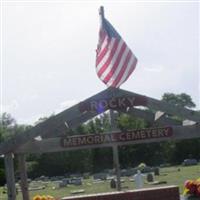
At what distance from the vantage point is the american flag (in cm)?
1346

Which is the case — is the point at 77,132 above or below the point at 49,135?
above

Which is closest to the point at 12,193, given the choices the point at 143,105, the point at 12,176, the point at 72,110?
the point at 12,176

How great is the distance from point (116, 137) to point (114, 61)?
1.74 metres

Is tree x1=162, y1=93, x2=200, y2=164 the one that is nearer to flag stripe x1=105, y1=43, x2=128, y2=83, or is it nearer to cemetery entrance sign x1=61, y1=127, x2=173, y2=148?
cemetery entrance sign x1=61, y1=127, x2=173, y2=148

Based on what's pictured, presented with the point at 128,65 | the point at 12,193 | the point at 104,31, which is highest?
the point at 104,31

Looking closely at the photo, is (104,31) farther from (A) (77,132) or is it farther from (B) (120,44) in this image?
(A) (77,132)

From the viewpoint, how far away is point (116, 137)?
13242 mm

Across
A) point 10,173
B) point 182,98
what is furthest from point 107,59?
point 182,98

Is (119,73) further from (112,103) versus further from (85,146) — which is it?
(85,146)

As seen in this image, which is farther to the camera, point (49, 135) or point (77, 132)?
point (77, 132)

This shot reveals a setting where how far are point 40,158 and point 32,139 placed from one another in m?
52.4

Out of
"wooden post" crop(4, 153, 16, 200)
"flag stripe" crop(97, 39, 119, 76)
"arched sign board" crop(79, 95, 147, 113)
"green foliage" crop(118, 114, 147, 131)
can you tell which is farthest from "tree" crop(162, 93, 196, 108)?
"wooden post" crop(4, 153, 16, 200)

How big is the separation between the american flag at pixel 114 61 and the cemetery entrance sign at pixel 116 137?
3.77 ft

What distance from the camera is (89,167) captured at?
2574 inches
